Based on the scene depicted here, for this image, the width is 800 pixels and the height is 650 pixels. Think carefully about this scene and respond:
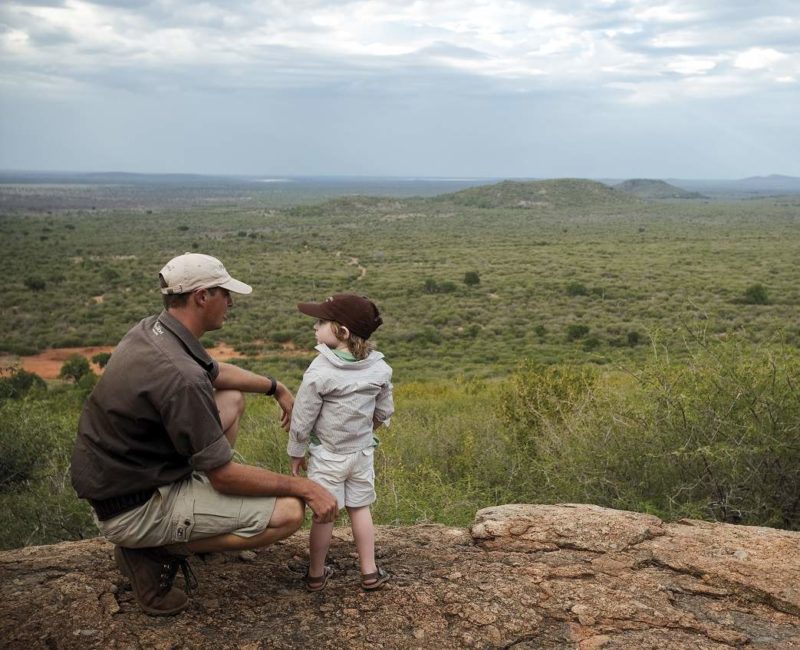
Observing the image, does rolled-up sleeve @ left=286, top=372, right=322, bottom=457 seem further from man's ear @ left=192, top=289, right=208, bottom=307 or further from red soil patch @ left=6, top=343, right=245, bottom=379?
red soil patch @ left=6, top=343, right=245, bottom=379

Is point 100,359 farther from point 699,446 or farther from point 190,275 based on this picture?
point 190,275

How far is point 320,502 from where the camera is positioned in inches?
124

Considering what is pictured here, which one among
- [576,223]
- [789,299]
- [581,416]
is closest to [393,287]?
[789,299]

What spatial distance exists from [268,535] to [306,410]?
548mm

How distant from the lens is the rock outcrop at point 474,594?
3016 millimetres

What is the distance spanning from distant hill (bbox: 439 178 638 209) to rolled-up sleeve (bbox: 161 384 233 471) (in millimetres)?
102636

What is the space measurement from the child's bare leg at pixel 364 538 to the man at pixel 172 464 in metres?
0.29

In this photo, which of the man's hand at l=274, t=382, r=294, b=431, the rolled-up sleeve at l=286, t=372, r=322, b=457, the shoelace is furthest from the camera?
the man's hand at l=274, t=382, r=294, b=431

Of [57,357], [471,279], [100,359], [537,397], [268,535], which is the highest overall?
[268,535]

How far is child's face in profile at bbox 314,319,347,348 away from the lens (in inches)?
134

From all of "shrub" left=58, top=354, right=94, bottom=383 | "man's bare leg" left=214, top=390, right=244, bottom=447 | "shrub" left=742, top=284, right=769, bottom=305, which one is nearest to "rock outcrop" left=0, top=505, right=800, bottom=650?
"man's bare leg" left=214, top=390, right=244, bottom=447

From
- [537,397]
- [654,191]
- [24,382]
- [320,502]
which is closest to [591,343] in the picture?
[537,397]

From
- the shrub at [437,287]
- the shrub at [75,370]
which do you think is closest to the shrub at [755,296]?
the shrub at [437,287]

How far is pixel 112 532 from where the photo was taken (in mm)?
3012
